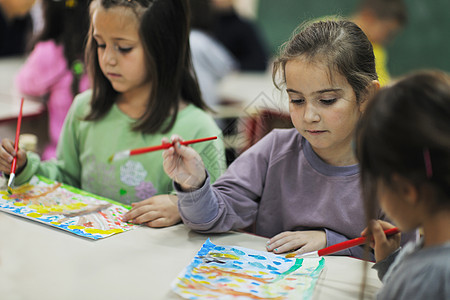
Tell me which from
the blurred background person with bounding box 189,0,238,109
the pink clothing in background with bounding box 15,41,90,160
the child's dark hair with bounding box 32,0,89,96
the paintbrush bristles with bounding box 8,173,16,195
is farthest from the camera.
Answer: the blurred background person with bounding box 189,0,238,109

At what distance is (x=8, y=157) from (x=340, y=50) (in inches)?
34.1

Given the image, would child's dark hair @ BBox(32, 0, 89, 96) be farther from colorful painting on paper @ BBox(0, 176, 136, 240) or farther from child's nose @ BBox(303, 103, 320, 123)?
child's nose @ BBox(303, 103, 320, 123)

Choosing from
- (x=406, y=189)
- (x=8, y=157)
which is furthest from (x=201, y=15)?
(x=406, y=189)

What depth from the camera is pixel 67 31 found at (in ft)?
7.23

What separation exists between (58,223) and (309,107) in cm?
60

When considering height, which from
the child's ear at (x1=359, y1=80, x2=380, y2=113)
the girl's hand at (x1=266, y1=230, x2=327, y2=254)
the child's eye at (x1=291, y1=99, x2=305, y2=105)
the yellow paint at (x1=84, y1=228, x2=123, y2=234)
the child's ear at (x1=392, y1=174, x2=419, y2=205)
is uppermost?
the child's ear at (x1=359, y1=80, x2=380, y2=113)

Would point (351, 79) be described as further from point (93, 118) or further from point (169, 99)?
point (93, 118)

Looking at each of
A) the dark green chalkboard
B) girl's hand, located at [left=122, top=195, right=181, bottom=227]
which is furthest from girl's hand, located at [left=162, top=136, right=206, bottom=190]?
the dark green chalkboard

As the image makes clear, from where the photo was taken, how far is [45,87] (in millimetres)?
2328

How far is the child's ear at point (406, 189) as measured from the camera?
740mm

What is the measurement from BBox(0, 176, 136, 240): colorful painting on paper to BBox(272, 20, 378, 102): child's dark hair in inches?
20.2

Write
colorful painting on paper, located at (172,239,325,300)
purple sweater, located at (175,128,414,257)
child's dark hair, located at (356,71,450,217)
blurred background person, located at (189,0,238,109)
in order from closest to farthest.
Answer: child's dark hair, located at (356,71,450,217), colorful painting on paper, located at (172,239,325,300), purple sweater, located at (175,128,414,257), blurred background person, located at (189,0,238,109)

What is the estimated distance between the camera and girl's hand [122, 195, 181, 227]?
1.22 m

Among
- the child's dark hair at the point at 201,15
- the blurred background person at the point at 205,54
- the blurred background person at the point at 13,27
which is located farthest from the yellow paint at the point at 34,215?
the blurred background person at the point at 13,27
